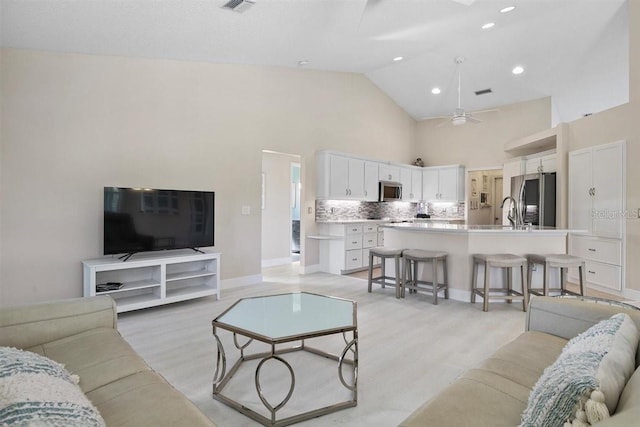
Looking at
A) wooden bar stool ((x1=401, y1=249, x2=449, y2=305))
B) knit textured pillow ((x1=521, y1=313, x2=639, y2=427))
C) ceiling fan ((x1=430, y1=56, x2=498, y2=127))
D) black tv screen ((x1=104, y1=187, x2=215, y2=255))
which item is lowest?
wooden bar stool ((x1=401, y1=249, x2=449, y2=305))

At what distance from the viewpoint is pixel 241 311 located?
98.3 inches

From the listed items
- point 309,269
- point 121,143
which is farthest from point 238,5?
point 309,269

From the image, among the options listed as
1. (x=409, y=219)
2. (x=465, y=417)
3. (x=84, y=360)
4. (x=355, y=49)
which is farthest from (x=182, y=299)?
(x=409, y=219)

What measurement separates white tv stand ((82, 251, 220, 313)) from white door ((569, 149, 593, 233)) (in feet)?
17.6

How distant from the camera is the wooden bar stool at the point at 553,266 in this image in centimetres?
399

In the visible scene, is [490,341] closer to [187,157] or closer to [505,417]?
[505,417]

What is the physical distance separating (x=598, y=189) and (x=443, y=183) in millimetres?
3621

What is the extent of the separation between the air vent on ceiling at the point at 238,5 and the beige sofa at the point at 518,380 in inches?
135

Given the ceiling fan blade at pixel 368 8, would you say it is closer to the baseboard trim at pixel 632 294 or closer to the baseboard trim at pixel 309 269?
the baseboard trim at pixel 309 269

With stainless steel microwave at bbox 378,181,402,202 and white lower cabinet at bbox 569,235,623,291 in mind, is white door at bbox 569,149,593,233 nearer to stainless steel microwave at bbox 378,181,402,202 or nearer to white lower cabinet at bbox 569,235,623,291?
white lower cabinet at bbox 569,235,623,291

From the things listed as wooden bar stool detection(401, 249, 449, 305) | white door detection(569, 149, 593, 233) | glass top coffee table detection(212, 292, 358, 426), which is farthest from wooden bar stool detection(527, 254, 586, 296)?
glass top coffee table detection(212, 292, 358, 426)

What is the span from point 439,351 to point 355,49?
178 inches

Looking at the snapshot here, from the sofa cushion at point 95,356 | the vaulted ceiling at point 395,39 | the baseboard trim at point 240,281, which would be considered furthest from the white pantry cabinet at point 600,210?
the sofa cushion at point 95,356

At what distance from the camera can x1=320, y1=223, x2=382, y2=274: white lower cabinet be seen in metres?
6.21
